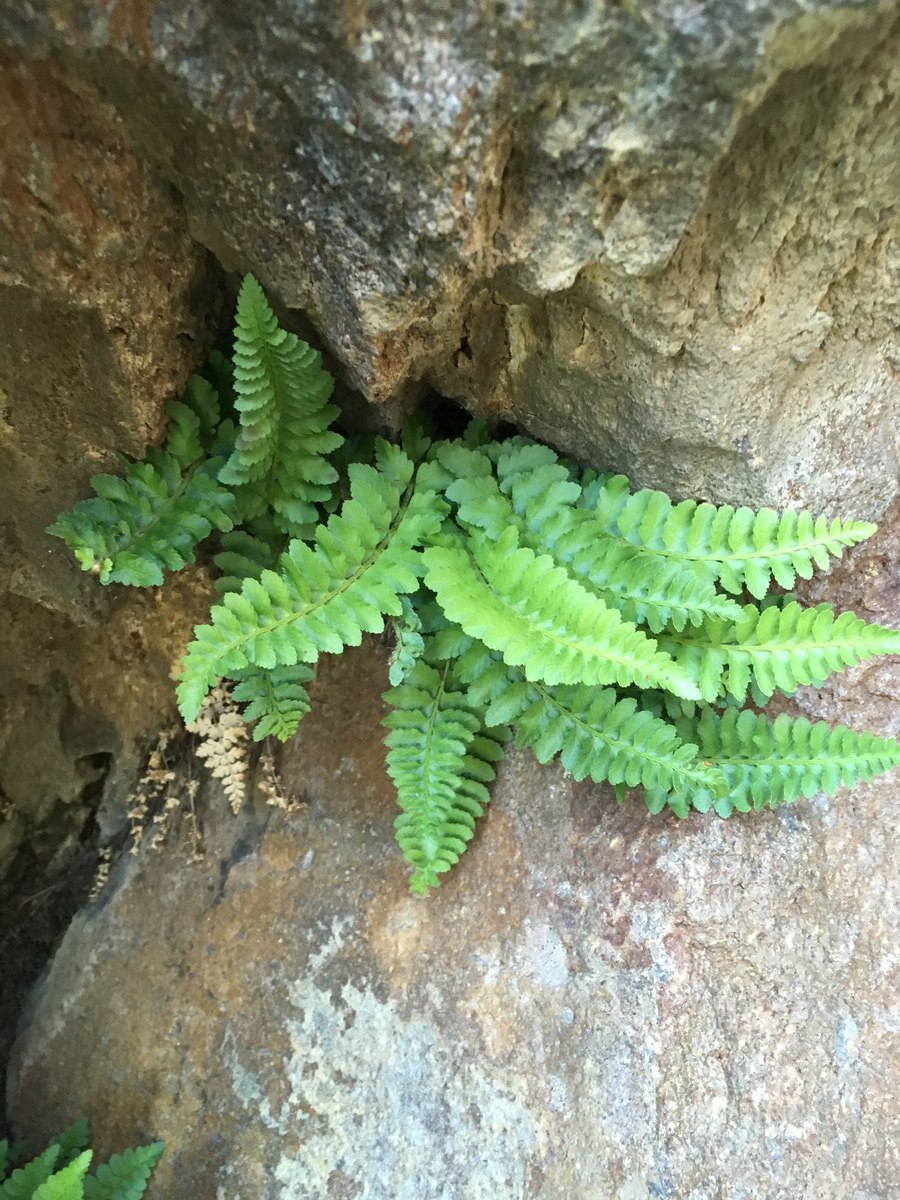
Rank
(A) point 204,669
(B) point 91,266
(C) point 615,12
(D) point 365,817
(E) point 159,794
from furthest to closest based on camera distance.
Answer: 1. (E) point 159,794
2. (D) point 365,817
3. (A) point 204,669
4. (B) point 91,266
5. (C) point 615,12

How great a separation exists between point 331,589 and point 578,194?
3.66 ft

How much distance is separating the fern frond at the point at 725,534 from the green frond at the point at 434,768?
681mm

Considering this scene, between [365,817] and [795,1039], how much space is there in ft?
4.56

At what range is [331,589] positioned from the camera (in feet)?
7.59

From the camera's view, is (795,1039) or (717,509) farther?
(717,509)

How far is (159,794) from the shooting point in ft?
10.8

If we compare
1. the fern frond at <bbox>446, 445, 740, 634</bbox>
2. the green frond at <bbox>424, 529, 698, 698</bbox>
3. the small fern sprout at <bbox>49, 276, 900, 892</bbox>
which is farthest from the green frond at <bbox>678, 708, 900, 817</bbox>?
the green frond at <bbox>424, 529, 698, 698</bbox>

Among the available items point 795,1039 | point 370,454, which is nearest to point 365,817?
point 370,454

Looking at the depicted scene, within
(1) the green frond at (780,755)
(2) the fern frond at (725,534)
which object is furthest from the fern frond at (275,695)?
(1) the green frond at (780,755)

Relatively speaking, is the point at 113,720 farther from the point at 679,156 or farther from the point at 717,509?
the point at 679,156

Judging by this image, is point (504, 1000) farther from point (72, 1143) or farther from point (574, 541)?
point (72, 1143)

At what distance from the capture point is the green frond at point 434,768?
8.38ft

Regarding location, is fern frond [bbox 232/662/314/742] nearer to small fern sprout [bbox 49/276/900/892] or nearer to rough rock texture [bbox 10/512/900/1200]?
small fern sprout [bbox 49/276/900/892]

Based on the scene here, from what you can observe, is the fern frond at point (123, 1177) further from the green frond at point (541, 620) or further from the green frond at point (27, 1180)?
the green frond at point (541, 620)
